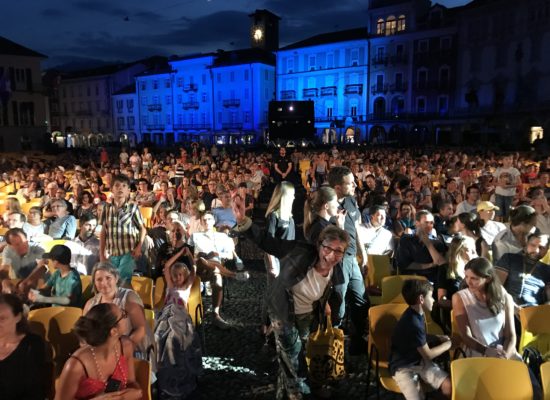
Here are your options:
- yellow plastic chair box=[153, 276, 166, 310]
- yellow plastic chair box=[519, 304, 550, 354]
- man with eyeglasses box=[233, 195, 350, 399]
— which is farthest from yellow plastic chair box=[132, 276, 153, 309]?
yellow plastic chair box=[519, 304, 550, 354]

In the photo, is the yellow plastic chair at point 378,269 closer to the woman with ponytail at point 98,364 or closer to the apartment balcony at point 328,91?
the woman with ponytail at point 98,364

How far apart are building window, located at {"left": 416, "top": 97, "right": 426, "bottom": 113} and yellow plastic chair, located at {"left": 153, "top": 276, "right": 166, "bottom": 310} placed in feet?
140

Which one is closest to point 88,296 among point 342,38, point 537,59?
point 537,59

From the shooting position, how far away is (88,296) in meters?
4.64

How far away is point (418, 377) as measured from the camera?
3.26 m

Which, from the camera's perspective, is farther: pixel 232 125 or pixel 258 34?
pixel 258 34

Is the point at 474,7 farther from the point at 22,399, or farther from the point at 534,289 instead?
the point at 22,399

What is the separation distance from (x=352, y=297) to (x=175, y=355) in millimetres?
1791

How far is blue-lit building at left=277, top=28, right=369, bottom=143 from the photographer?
46.3 meters

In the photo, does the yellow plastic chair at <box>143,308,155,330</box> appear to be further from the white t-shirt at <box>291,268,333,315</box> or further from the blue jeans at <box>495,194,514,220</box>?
the blue jeans at <box>495,194,514,220</box>

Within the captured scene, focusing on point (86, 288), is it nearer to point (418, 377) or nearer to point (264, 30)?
point (418, 377)

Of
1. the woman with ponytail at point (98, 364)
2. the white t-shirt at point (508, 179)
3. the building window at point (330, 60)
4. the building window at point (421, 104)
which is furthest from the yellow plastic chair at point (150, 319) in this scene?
the building window at point (330, 60)

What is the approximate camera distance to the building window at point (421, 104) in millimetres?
43487

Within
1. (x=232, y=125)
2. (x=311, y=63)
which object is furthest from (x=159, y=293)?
(x=232, y=125)
